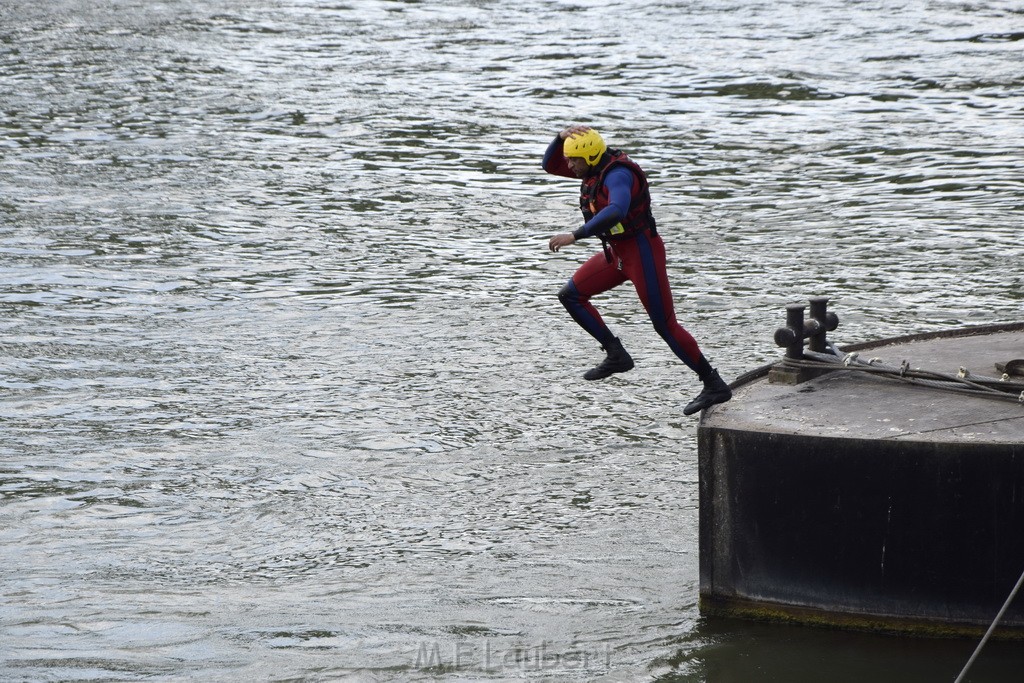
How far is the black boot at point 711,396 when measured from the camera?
9383mm

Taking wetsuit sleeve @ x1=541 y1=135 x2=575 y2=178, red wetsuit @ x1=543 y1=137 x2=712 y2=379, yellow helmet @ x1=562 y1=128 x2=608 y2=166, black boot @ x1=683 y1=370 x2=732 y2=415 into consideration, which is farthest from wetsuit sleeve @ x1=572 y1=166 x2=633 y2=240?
black boot @ x1=683 y1=370 x2=732 y2=415

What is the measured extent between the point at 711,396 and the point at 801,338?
0.74 m

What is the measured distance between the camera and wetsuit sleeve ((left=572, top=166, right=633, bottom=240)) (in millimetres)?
9312

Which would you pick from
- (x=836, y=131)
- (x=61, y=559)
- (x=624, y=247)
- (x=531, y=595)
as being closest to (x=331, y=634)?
(x=531, y=595)

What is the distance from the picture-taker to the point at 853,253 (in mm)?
18719

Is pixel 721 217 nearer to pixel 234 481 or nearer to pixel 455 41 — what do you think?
pixel 234 481

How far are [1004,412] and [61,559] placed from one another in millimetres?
6828

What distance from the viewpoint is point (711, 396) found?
9.44 metres

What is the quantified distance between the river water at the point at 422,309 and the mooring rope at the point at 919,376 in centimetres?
158

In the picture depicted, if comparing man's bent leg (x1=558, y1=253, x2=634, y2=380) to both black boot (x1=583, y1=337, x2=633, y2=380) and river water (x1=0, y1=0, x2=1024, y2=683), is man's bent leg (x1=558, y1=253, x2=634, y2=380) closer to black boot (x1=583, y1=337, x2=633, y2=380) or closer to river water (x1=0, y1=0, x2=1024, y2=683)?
black boot (x1=583, y1=337, x2=633, y2=380)

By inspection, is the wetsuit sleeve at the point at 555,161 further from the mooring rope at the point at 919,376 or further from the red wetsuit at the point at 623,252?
the mooring rope at the point at 919,376

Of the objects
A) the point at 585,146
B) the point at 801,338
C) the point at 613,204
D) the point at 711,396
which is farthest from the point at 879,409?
the point at 585,146

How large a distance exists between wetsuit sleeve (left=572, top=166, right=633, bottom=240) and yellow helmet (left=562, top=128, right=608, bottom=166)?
0.52 feet

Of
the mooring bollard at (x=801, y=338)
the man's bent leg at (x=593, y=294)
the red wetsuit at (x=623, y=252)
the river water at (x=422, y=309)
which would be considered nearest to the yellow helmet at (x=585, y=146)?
the red wetsuit at (x=623, y=252)
